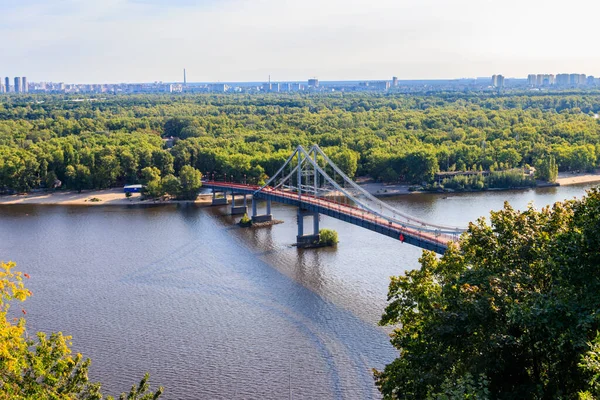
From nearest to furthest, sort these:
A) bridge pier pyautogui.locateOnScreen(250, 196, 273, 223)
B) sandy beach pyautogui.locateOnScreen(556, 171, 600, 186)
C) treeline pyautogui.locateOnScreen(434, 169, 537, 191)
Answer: bridge pier pyautogui.locateOnScreen(250, 196, 273, 223) → treeline pyautogui.locateOnScreen(434, 169, 537, 191) → sandy beach pyautogui.locateOnScreen(556, 171, 600, 186)

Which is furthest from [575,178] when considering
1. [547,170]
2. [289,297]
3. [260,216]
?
[289,297]

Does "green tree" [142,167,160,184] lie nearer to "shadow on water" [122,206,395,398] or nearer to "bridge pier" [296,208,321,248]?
"shadow on water" [122,206,395,398]

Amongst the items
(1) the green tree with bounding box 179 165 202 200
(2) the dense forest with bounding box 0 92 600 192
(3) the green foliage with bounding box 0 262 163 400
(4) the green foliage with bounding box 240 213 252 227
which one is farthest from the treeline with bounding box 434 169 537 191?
(3) the green foliage with bounding box 0 262 163 400

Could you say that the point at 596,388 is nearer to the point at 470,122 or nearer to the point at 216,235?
the point at 216,235

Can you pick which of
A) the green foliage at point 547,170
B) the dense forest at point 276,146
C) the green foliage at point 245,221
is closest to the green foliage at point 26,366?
the green foliage at point 245,221

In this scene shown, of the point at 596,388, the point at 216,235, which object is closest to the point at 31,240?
the point at 216,235

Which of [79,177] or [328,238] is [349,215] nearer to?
[328,238]
